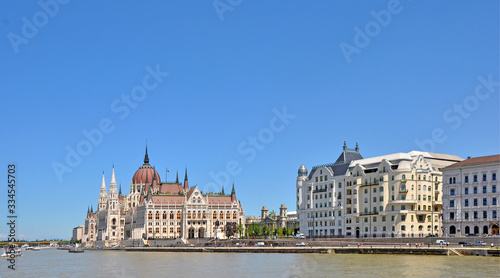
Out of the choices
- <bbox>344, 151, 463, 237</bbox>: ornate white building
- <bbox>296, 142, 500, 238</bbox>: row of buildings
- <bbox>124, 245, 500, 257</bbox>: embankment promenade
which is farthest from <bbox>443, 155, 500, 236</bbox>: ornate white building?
<bbox>124, 245, 500, 257</bbox>: embankment promenade

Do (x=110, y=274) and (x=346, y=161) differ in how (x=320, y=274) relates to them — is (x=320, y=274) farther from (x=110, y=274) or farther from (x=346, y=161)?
(x=346, y=161)

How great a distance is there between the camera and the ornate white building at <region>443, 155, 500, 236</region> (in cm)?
10912

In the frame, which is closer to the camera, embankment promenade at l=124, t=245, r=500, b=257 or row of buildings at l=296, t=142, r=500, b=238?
embankment promenade at l=124, t=245, r=500, b=257

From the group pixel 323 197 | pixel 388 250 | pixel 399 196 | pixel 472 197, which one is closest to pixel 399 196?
pixel 399 196

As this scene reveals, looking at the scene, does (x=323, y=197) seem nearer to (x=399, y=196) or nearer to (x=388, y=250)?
(x=399, y=196)

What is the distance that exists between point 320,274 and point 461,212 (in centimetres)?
5635

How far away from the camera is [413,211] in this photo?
12469cm

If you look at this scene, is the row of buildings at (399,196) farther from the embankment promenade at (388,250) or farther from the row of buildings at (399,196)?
the embankment promenade at (388,250)

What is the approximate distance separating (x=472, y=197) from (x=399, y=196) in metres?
16.5

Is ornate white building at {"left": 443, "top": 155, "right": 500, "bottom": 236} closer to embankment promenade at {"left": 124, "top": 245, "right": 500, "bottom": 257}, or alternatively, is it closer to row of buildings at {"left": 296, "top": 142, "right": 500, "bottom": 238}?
row of buildings at {"left": 296, "top": 142, "right": 500, "bottom": 238}

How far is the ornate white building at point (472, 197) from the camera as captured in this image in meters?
109

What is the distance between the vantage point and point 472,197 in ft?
369

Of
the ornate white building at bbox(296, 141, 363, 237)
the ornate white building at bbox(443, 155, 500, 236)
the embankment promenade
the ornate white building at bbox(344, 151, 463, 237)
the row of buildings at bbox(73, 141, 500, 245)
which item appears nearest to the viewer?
the embankment promenade

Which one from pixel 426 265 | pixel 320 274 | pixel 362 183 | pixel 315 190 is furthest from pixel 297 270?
pixel 315 190
